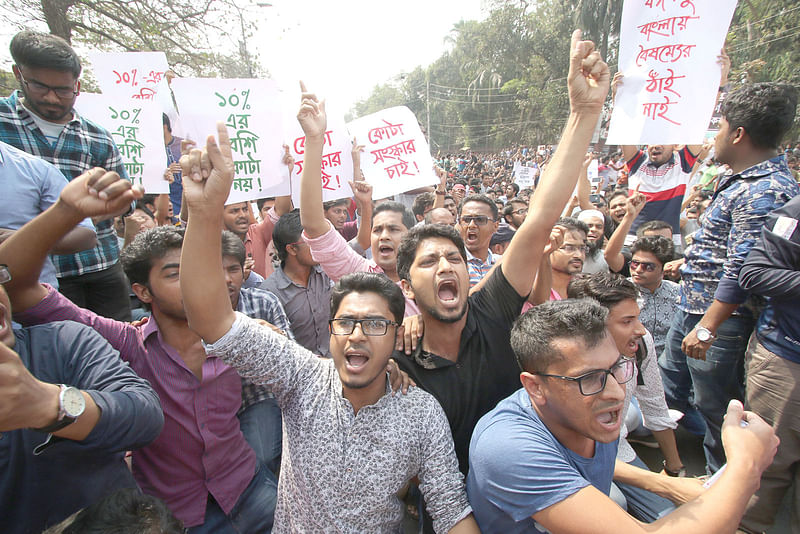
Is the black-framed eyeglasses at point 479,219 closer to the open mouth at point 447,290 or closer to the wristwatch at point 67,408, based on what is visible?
the open mouth at point 447,290

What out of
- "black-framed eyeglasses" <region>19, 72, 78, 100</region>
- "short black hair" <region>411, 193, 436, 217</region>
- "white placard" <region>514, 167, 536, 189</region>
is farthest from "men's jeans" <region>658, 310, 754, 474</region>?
"white placard" <region>514, 167, 536, 189</region>

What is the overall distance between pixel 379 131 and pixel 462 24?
59439mm

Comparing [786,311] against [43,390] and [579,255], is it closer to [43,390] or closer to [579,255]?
[579,255]

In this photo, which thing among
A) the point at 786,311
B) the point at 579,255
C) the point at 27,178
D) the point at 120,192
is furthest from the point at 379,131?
the point at 786,311

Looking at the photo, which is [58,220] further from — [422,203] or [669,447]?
[422,203]

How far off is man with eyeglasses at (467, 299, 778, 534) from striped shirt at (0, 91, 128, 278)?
2.47 meters

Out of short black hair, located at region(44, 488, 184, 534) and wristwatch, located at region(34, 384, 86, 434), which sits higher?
wristwatch, located at region(34, 384, 86, 434)

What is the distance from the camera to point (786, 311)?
2193mm

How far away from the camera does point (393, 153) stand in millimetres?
4012

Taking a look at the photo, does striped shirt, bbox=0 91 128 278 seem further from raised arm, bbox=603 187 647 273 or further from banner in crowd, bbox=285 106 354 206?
raised arm, bbox=603 187 647 273

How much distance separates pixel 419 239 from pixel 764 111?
7.17 ft

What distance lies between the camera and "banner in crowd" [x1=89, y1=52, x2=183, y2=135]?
13.3 ft

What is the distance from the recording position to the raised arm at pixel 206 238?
1.35 metres

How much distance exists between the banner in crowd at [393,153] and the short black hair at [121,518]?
3094mm
